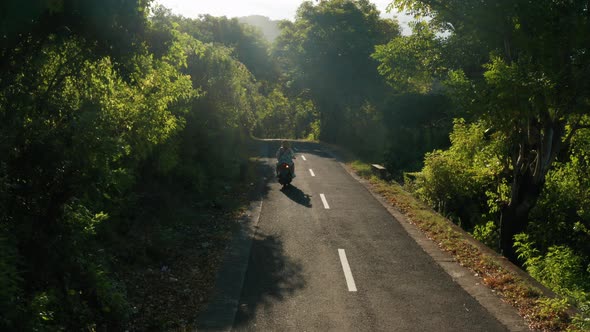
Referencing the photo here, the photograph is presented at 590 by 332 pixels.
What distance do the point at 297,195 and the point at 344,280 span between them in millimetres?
8776

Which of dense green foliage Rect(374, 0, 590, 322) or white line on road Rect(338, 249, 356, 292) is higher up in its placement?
dense green foliage Rect(374, 0, 590, 322)

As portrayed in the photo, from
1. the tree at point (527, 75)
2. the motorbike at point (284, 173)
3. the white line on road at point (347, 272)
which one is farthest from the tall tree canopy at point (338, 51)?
the white line on road at point (347, 272)

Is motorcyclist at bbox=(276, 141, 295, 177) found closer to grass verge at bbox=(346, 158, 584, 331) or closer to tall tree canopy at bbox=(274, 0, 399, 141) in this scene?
grass verge at bbox=(346, 158, 584, 331)

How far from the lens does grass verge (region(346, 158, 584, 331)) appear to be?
24.2 ft

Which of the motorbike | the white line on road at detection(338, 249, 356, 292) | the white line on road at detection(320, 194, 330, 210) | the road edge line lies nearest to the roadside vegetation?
the road edge line

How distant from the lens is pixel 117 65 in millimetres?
8359

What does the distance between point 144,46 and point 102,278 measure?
4356 mm

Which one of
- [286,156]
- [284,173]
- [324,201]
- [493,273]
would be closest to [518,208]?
[493,273]

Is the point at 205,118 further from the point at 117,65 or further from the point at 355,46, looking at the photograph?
the point at 355,46

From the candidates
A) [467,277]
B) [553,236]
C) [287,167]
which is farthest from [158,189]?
[553,236]

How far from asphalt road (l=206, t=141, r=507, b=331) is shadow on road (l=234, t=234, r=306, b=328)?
17mm

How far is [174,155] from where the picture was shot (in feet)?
47.6

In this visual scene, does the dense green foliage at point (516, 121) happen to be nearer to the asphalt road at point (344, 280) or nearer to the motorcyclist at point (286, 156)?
the asphalt road at point (344, 280)

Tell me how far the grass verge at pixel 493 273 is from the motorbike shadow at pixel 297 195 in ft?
9.98
